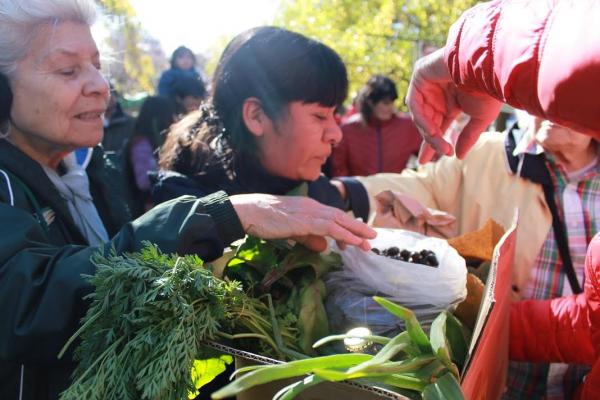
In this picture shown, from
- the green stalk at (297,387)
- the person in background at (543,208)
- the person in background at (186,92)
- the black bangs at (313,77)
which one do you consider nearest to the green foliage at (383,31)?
the person in background at (186,92)

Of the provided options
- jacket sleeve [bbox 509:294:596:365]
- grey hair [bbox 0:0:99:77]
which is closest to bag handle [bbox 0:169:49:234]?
grey hair [bbox 0:0:99:77]

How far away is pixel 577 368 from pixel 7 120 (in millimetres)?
2034

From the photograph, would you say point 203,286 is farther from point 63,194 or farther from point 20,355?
point 63,194

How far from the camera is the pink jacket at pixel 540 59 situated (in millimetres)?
715

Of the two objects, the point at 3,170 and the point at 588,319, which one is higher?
the point at 3,170

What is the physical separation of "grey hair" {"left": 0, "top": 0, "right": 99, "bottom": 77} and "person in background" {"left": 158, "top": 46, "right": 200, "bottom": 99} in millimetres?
3777

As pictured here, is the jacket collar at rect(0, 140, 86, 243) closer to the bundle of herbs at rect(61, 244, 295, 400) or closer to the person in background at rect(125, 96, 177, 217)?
the bundle of herbs at rect(61, 244, 295, 400)

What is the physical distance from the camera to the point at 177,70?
5672 mm

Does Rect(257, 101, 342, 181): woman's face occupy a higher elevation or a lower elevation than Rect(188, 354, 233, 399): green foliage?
higher

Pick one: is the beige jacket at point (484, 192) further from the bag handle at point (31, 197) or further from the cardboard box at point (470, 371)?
the bag handle at point (31, 197)

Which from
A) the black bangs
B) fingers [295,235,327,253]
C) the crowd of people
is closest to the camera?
the crowd of people

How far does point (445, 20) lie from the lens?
8.32 metres

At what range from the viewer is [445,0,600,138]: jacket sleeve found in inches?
28.0

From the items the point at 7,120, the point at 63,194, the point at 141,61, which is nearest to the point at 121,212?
the point at 63,194
